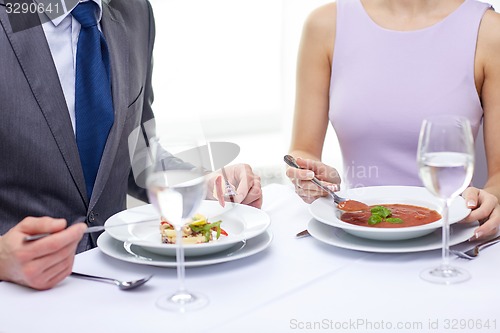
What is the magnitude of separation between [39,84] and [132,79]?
0.30 m

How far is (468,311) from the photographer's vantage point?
0.87m

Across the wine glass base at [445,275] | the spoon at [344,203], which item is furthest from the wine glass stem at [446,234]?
the spoon at [344,203]

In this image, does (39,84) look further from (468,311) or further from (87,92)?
(468,311)

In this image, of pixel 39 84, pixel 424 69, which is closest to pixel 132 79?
pixel 39 84

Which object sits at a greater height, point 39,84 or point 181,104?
point 39,84

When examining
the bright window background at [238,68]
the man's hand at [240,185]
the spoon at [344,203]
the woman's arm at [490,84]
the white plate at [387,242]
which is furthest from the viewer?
the bright window background at [238,68]

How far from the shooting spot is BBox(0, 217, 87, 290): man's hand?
913mm

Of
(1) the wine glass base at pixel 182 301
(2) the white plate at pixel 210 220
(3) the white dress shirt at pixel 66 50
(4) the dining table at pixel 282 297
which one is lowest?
(4) the dining table at pixel 282 297

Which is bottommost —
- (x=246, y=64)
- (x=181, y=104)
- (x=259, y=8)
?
(x=181, y=104)

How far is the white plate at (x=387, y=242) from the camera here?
107cm

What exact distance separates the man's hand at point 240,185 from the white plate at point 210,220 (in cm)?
4

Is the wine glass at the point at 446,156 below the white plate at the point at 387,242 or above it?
above

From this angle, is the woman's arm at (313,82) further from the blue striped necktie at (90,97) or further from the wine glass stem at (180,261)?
the wine glass stem at (180,261)

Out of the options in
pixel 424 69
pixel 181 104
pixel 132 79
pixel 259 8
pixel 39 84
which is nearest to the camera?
pixel 39 84
